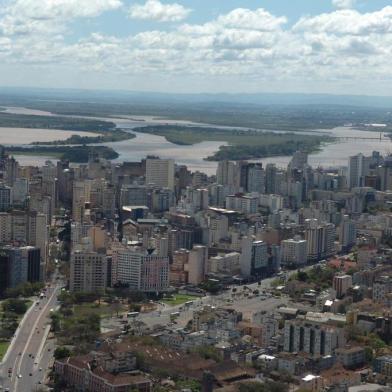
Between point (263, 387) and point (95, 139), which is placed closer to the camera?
point (263, 387)

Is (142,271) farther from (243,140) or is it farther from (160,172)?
(243,140)

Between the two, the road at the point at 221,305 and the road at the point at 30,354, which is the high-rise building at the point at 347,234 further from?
the road at the point at 30,354

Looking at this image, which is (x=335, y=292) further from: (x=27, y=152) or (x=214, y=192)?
(x=27, y=152)

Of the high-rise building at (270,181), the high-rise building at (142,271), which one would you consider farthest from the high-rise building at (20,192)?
the high-rise building at (270,181)

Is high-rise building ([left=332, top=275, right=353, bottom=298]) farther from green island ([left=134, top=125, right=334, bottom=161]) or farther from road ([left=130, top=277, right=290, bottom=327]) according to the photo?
green island ([left=134, top=125, right=334, bottom=161])

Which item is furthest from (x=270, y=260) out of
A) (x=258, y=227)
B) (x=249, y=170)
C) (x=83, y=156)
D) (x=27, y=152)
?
(x=27, y=152)

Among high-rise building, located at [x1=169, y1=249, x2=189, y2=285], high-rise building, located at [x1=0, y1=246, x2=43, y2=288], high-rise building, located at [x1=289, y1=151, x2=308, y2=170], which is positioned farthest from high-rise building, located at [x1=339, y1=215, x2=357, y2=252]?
high-rise building, located at [x1=289, y1=151, x2=308, y2=170]

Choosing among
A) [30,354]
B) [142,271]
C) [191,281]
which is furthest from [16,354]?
[191,281]
